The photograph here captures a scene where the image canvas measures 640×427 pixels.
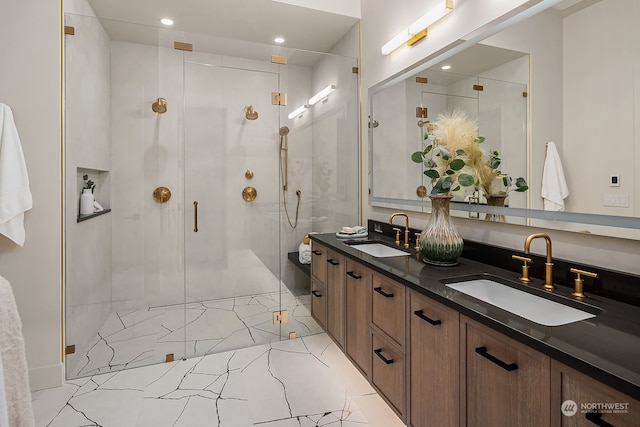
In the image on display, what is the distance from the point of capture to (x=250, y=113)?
2.78m

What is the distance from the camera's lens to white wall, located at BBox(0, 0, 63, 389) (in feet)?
6.93

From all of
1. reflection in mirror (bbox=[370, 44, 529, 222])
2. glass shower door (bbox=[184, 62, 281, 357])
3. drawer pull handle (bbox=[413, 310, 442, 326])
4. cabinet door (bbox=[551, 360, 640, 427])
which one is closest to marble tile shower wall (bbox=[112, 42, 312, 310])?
glass shower door (bbox=[184, 62, 281, 357])

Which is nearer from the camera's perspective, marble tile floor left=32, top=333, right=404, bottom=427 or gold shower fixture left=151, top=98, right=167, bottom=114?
marble tile floor left=32, top=333, right=404, bottom=427

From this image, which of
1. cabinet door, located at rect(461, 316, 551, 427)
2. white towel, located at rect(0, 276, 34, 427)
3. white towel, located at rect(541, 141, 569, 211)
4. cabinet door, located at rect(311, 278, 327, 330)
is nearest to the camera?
cabinet door, located at rect(461, 316, 551, 427)

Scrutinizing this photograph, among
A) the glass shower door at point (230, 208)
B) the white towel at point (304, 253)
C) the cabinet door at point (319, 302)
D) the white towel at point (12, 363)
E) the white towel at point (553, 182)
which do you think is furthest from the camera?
the white towel at point (304, 253)

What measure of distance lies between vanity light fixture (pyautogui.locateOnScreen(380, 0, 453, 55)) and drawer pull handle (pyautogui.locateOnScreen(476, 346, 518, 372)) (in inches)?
72.6

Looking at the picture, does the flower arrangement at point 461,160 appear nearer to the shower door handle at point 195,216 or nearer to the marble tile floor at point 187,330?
the marble tile floor at point 187,330

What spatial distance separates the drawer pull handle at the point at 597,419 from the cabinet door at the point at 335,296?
1.40 meters

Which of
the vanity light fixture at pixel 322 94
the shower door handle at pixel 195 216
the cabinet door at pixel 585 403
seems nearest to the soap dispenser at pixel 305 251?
the shower door handle at pixel 195 216

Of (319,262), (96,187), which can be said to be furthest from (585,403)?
(96,187)

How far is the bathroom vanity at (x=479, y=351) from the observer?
752mm

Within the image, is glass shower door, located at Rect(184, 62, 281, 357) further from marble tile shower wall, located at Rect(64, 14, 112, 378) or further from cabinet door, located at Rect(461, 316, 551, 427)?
cabinet door, located at Rect(461, 316, 551, 427)

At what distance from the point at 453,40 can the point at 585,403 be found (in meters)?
1.86

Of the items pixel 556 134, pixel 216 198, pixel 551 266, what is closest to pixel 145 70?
pixel 216 198
